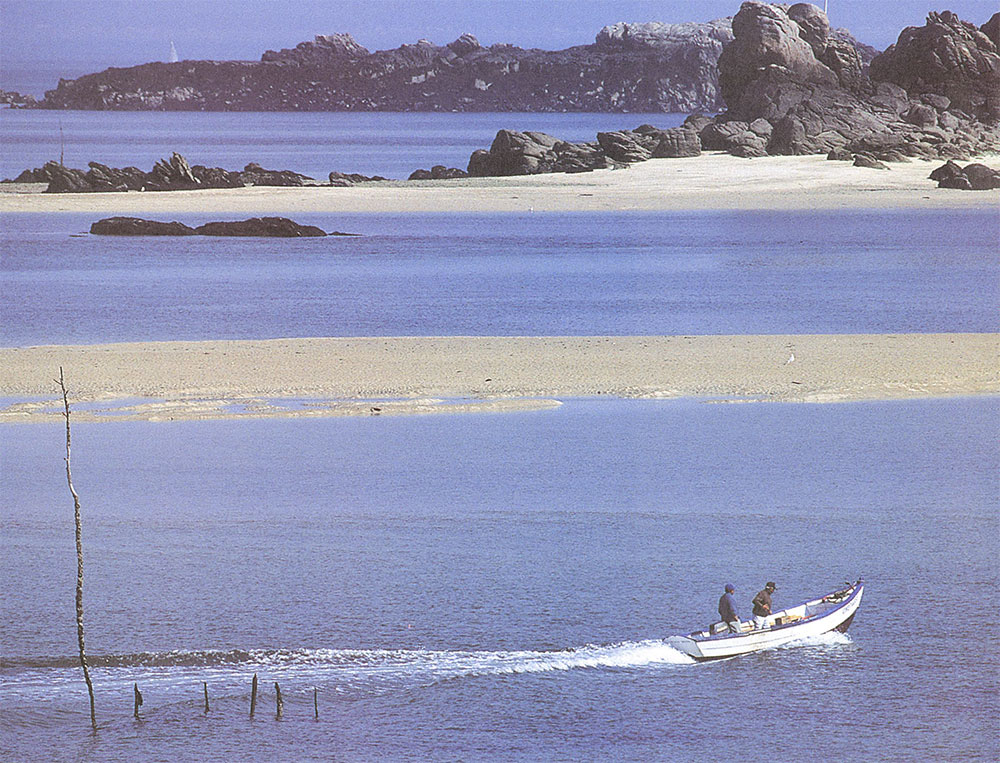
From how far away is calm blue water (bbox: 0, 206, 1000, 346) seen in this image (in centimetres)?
3628

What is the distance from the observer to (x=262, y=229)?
6238 cm

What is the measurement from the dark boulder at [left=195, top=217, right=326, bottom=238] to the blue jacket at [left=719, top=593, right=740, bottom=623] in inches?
1959

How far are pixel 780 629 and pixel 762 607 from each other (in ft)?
1.20

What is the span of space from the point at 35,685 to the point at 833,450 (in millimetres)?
14120

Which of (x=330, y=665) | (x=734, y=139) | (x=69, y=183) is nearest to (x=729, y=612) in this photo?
(x=330, y=665)

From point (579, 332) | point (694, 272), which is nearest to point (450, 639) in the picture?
point (579, 332)

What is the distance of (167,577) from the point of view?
53.9ft

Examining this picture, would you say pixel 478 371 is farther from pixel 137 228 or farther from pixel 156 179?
pixel 156 179

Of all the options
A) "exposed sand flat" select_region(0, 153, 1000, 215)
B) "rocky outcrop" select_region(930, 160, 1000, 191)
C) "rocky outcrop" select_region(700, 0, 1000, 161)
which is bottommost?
"exposed sand flat" select_region(0, 153, 1000, 215)

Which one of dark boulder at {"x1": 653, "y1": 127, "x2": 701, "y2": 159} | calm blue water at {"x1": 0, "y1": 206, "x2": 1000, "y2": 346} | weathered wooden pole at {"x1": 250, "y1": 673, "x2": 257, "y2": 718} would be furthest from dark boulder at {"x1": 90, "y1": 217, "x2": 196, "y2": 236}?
weathered wooden pole at {"x1": 250, "y1": 673, "x2": 257, "y2": 718}

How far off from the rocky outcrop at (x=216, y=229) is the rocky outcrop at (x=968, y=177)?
133 feet

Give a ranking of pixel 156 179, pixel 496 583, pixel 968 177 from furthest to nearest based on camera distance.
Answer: pixel 156 179
pixel 968 177
pixel 496 583

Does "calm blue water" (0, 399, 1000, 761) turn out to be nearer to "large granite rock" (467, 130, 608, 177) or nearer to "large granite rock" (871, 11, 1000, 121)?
"large granite rock" (467, 130, 608, 177)

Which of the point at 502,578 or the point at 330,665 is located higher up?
the point at 502,578
